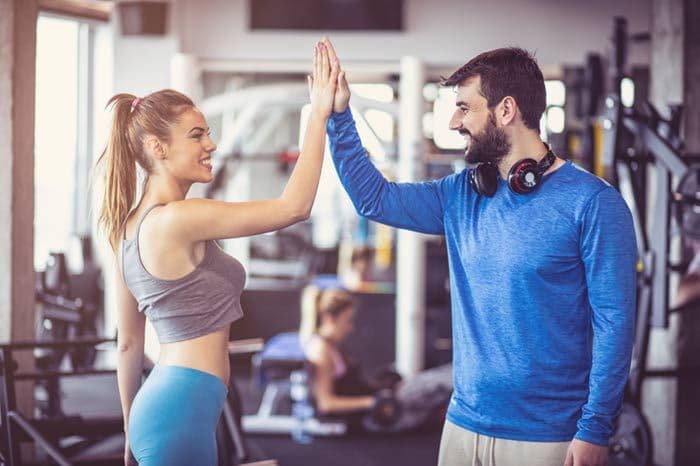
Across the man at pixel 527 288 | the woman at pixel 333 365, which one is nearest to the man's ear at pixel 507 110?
the man at pixel 527 288

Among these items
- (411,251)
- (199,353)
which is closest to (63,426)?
(199,353)

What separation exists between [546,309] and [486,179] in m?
0.33

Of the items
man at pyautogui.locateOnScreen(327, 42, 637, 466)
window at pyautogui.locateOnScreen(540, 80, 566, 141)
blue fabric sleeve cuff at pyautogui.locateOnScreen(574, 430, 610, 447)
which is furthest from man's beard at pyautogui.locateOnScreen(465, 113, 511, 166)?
window at pyautogui.locateOnScreen(540, 80, 566, 141)

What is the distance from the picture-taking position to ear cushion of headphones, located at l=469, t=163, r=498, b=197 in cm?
199

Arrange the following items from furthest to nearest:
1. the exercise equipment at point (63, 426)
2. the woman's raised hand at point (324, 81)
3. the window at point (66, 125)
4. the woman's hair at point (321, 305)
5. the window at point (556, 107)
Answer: the window at point (556, 107), the window at point (66, 125), the woman's hair at point (321, 305), the exercise equipment at point (63, 426), the woman's raised hand at point (324, 81)

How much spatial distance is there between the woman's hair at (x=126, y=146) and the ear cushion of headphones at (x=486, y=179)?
695 millimetres

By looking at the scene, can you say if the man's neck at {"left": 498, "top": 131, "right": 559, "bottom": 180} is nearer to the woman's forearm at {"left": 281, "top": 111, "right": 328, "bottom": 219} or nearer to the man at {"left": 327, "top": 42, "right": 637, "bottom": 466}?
the man at {"left": 327, "top": 42, "right": 637, "bottom": 466}

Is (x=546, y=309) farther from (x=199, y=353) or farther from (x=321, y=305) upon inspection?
(x=321, y=305)

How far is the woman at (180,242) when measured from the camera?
1.94m

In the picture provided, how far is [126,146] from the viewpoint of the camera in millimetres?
2084

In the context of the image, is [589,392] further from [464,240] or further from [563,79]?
[563,79]

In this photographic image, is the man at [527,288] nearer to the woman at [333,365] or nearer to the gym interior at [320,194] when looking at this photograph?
the gym interior at [320,194]

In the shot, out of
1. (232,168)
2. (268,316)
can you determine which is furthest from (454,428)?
(232,168)

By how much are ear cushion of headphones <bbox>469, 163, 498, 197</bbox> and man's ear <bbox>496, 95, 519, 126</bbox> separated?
4.4 inches
